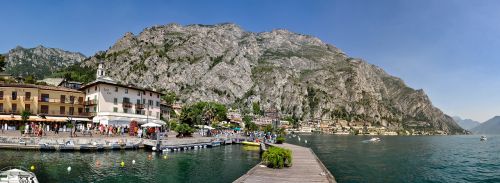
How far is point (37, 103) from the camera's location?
69562mm

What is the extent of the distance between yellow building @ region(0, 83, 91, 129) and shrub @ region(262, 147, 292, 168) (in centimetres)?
5297

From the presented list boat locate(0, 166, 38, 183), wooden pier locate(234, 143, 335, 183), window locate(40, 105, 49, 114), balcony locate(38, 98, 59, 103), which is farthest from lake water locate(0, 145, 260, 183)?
balcony locate(38, 98, 59, 103)

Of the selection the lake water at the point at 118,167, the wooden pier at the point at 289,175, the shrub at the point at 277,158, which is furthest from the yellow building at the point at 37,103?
the wooden pier at the point at 289,175

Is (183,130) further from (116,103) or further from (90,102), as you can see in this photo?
(90,102)

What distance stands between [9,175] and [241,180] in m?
15.4

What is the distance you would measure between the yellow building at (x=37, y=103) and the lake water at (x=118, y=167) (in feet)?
82.6

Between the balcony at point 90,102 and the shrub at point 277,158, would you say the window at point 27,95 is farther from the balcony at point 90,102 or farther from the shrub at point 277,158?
the shrub at point 277,158

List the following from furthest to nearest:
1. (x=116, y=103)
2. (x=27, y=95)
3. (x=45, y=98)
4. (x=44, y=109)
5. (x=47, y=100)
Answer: (x=116, y=103)
(x=47, y=100)
(x=45, y=98)
(x=44, y=109)
(x=27, y=95)

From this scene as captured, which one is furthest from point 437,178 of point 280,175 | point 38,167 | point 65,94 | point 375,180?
point 65,94

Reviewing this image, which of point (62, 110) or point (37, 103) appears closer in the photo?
point (37, 103)

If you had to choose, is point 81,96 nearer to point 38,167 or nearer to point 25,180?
point 38,167

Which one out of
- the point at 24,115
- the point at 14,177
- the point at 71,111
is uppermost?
the point at 71,111

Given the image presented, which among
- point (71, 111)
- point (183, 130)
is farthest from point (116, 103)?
point (183, 130)

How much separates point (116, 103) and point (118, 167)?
39.2 meters
